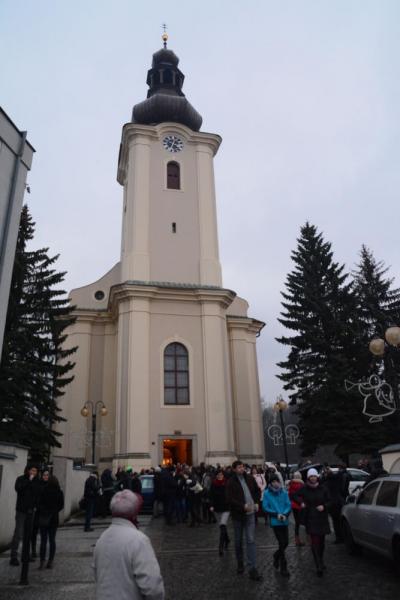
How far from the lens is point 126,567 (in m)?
3.12

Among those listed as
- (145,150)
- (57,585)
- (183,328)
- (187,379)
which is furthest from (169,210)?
(57,585)

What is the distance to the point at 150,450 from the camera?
78.0 ft

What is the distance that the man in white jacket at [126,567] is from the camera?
3.05 m

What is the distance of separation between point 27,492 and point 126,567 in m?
5.76

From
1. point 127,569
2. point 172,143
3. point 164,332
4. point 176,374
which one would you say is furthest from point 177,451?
point 127,569

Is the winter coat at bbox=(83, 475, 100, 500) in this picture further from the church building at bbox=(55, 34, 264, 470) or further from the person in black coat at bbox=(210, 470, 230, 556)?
the church building at bbox=(55, 34, 264, 470)

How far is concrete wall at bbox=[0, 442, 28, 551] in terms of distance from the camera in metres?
9.92

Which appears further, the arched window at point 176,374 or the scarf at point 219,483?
the arched window at point 176,374

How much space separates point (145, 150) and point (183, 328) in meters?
11.5

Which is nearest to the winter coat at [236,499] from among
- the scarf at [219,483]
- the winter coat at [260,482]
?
the scarf at [219,483]

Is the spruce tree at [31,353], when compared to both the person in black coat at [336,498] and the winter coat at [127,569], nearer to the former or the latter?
the person in black coat at [336,498]

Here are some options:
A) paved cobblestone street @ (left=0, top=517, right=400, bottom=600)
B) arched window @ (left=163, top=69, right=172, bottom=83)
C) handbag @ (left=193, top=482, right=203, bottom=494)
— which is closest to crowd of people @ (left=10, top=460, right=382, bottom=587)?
paved cobblestone street @ (left=0, top=517, right=400, bottom=600)

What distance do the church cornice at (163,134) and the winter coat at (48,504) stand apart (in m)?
25.5

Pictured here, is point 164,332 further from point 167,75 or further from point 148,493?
point 167,75
